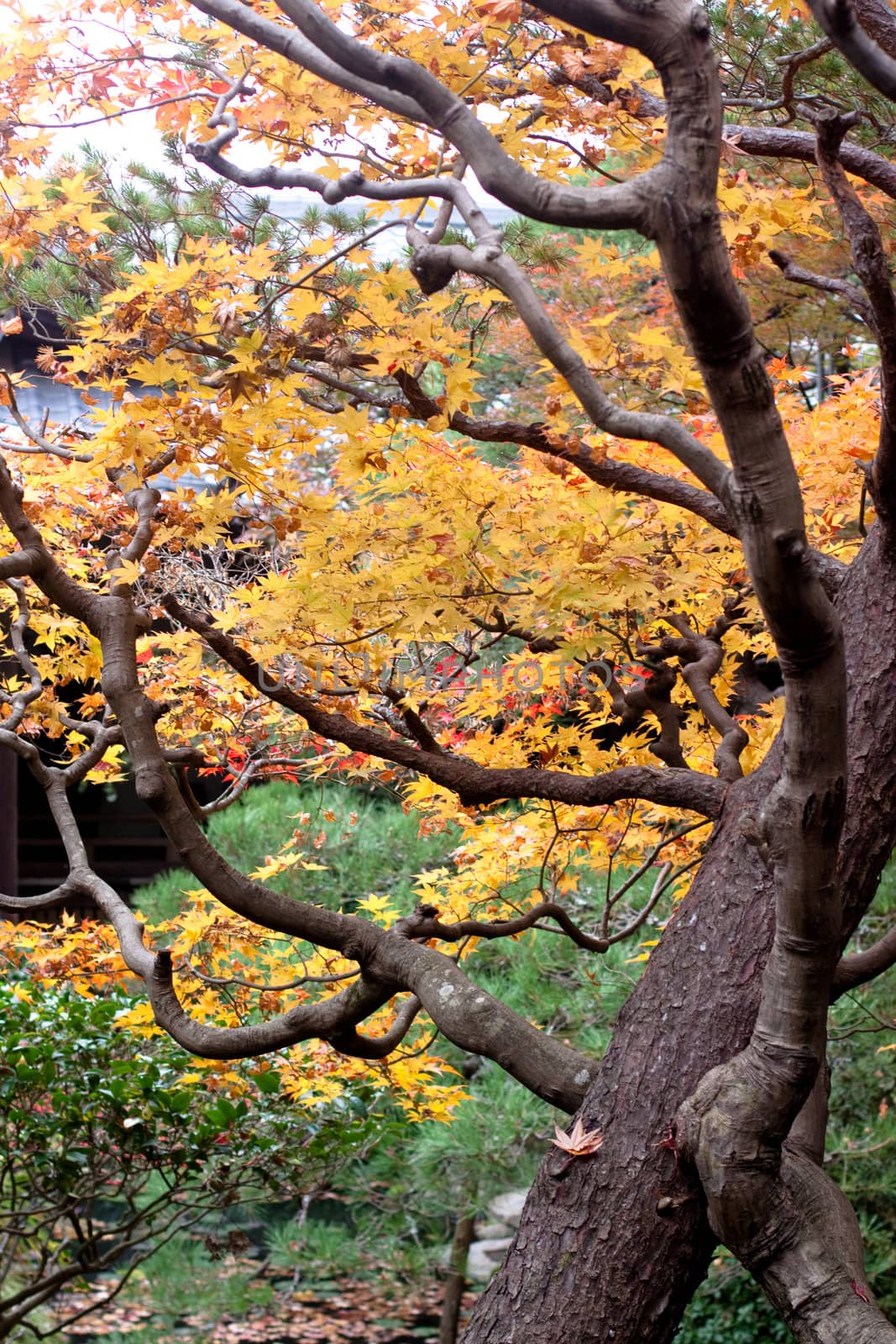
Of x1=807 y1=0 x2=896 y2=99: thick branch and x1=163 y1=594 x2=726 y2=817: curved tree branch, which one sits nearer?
x1=807 y1=0 x2=896 y2=99: thick branch

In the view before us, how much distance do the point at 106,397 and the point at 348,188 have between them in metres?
4.97

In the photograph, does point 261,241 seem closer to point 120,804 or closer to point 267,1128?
point 267,1128

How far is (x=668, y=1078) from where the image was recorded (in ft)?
6.76

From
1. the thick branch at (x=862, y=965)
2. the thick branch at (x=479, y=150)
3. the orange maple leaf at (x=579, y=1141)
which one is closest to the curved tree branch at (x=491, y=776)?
the thick branch at (x=862, y=965)

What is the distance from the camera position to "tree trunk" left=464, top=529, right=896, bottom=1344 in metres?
2.00

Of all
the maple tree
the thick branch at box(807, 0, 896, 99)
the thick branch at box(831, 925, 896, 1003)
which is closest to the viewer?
the thick branch at box(807, 0, 896, 99)

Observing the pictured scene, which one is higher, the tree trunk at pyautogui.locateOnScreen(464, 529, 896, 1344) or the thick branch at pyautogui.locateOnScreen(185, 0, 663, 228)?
the thick branch at pyautogui.locateOnScreen(185, 0, 663, 228)

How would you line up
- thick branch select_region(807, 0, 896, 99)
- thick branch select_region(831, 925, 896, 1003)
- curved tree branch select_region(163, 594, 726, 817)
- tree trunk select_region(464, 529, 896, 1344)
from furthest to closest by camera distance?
curved tree branch select_region(163, 594, 726, 817), thick branch select_region(831, 925, 896, 1003), tree trunk select_region(464, 529, 896, 1344), thick branch select_region(807, 0, 896, 99)

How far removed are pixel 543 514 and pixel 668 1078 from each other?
1.10 metres

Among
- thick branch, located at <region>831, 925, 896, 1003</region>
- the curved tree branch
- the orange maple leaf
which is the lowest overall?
the orange maple leaf

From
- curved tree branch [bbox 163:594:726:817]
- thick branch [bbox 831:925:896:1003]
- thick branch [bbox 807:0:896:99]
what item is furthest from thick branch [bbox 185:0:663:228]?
thick branch [bbox 831:925:896:1003]

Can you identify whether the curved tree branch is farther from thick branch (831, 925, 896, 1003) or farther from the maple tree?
thick branch (831, 925, 896, 1003)

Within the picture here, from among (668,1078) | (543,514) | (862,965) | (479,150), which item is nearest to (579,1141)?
(668,1078)

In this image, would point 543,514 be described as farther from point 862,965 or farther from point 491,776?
point 862,965
